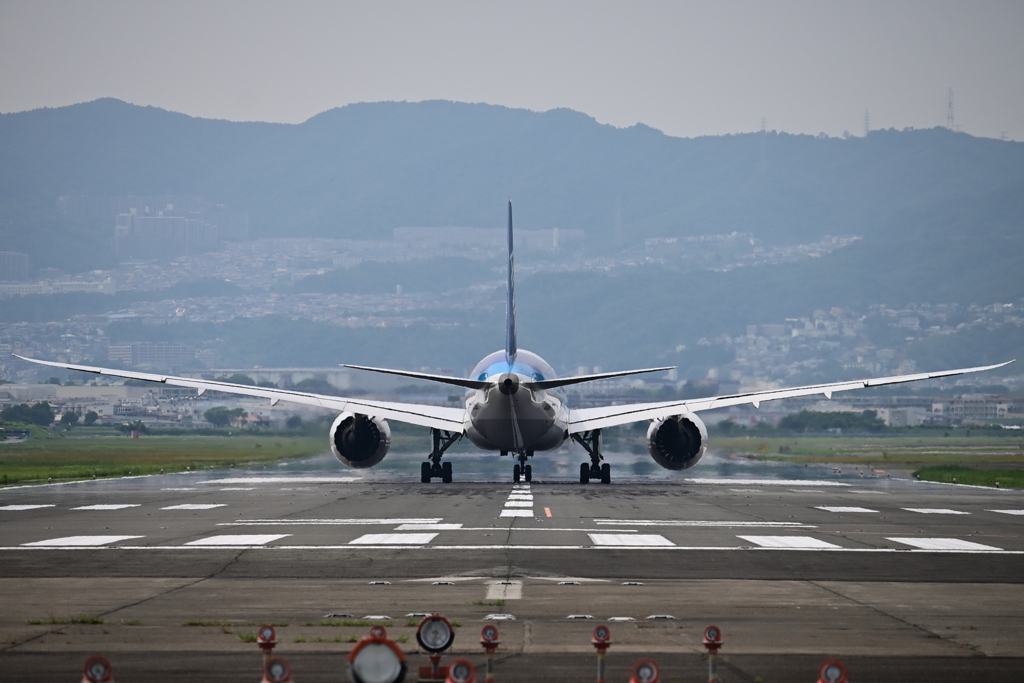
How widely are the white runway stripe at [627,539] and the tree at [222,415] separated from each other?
81.5m

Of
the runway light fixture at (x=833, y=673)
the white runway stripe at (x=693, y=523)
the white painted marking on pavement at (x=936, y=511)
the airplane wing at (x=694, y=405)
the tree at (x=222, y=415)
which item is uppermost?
the tree at (x=222, y=415)

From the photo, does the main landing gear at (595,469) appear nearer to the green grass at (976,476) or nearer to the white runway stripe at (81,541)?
the green grass at (976,476)

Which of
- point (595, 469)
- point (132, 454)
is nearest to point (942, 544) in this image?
point (595, 469)

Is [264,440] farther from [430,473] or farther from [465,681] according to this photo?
[465,681]

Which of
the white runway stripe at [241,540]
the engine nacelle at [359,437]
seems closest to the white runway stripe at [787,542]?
the white runway stripe at [241,540]

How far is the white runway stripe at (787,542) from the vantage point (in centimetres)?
2156

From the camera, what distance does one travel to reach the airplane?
131ft

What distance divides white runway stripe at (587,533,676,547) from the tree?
81.5 meters

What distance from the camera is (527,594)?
1534 cm

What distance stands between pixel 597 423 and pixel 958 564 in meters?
25.7

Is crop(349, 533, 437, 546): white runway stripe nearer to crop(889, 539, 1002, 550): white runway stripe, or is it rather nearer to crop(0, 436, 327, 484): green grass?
crop(889, 539, 1002, 550): white runway stripe

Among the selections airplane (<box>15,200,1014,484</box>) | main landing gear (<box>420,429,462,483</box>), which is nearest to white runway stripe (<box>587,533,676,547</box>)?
airplane (<box>15,200,1014,484</box>)

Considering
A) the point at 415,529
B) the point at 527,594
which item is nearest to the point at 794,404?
the point at 415,529

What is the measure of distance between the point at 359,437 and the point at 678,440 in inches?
423
